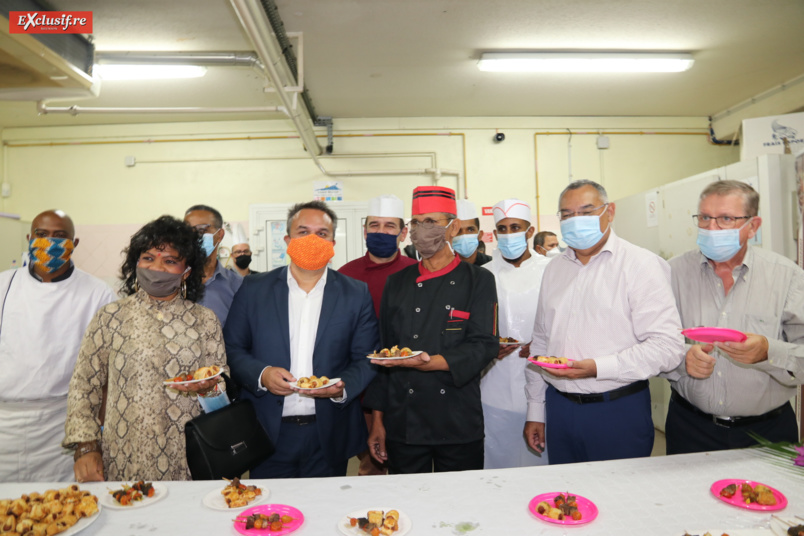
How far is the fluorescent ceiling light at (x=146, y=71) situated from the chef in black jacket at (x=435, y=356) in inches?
136

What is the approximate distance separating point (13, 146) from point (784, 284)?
803cm

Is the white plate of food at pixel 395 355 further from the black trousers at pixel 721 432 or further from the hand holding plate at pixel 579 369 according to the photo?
the black trousers at pixel 721 432

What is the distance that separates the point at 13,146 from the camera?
245 inches

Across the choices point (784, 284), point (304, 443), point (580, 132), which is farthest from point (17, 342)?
point (580, 132)

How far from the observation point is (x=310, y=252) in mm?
2203

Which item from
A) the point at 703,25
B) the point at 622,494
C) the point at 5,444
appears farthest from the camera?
the point at 703,25

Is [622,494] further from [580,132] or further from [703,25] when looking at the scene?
[580,132]

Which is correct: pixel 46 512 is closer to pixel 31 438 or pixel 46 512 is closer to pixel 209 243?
pixel 31 438

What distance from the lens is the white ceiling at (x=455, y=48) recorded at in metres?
3.86

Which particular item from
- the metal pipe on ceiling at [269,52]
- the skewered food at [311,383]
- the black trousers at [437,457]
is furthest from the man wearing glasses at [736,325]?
the metal pipe on ceiling at [269,52]

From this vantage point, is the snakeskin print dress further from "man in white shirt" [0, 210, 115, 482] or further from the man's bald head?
the man's bald head

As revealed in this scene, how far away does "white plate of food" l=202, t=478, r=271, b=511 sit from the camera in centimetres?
139

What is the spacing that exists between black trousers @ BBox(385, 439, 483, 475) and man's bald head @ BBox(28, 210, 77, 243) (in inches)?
80.9

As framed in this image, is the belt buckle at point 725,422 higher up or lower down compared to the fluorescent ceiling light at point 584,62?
lower down
